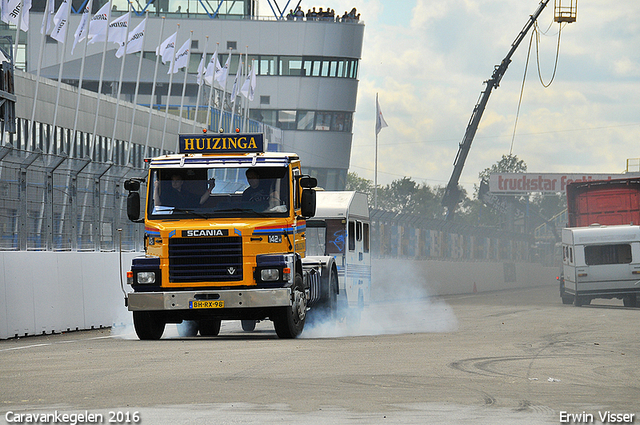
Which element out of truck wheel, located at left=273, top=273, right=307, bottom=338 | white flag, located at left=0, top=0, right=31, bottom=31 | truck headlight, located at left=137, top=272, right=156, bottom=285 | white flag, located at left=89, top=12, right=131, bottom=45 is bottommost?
truck wheel, located at left=273, top=273, right=307, bottom=338

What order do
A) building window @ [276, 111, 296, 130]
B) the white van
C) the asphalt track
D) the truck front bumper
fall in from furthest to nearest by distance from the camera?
building window @ [276, 111, 296, 130], the white van, the truck front bumper, the asphalt track

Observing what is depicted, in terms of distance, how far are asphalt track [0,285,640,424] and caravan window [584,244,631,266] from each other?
12.1 metres

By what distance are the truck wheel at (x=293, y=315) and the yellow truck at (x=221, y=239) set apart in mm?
17

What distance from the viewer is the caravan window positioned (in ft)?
97.3

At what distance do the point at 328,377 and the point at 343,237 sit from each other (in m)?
12.1

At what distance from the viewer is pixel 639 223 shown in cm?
3147

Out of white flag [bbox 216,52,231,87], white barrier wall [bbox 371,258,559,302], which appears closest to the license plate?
white barrier wall [bbox 371,258,559,302]

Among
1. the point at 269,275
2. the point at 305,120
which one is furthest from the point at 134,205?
the point at 305,120

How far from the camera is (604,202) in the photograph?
32.4 meters

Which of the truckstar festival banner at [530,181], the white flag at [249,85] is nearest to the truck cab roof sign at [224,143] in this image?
the white flag at [249,85]

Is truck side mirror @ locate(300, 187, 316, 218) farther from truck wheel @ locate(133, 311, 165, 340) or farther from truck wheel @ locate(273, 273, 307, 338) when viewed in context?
truck wheel @ locate(133, 311, 165, 340)

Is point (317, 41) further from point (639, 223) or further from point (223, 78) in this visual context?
point (639, 223)

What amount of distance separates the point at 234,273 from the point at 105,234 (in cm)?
652

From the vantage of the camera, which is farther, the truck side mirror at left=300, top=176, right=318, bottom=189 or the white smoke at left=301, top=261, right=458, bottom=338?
the white smoke at left=301, top=261, right=458, bottom=338
